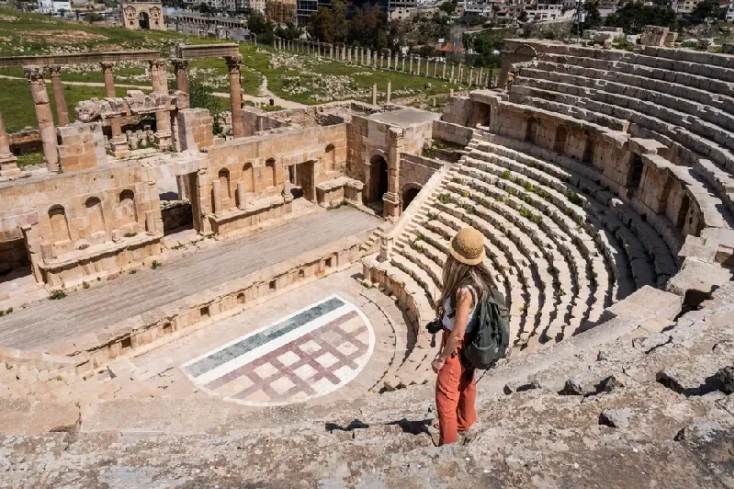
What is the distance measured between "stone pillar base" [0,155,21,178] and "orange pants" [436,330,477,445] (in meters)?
20.9

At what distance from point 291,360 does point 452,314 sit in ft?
29.9

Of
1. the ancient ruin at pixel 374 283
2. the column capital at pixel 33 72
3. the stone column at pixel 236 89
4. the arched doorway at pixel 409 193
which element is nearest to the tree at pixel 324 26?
the ancient ruin at pixel 374 283

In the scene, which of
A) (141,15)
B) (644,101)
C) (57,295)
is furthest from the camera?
(141,15)

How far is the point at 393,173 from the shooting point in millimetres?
21391

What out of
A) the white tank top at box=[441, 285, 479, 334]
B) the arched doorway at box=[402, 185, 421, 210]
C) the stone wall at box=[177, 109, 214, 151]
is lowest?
the arched doorway at box=[402, 185, 421, 210]

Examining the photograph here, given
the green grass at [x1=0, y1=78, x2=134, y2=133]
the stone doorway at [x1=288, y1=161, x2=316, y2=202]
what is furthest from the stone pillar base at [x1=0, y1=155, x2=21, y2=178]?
the stone doorway at [x1=288, y1=161, x2=316, y2=202]

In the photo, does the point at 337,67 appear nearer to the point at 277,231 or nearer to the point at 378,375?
the point at 277,231

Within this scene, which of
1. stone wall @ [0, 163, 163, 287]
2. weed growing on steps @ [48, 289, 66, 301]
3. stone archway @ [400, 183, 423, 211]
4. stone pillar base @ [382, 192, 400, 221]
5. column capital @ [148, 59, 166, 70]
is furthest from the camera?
column capital @ [148, 59, 166, 70]

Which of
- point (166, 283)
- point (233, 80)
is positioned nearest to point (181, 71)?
point (233, 80)

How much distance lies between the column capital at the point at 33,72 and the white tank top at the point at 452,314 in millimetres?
20900

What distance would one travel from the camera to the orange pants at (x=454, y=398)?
4.87 m

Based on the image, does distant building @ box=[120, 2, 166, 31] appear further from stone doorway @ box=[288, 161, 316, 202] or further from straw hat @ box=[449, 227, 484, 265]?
straw hat @ box=[449, 227, 484, 265]

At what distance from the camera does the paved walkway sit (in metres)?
14.2

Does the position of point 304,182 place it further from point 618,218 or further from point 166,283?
point 618,218
